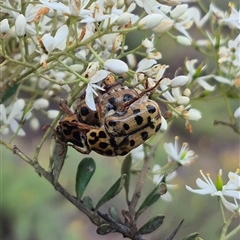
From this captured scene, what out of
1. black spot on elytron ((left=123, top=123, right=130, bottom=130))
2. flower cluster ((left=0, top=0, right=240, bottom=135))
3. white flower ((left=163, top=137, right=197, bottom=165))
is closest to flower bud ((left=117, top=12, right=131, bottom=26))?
flower cluster ((left=0, top=0, right=240, bottom=135))

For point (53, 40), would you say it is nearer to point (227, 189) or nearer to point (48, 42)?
point (48, 42)

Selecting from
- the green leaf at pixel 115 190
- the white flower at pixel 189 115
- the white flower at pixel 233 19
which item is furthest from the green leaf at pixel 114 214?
the white flower at pixel 233 19

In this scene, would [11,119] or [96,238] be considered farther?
[96,238]

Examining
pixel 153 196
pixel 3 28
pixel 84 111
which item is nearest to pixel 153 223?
pixel 153 196

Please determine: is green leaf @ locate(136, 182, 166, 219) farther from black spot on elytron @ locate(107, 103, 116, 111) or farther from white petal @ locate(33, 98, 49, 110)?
white petal @ locate(33, 98, 49, 110)

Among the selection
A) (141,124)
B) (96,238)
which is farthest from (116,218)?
(96,238)

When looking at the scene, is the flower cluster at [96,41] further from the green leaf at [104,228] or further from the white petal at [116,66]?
the green leaf at [104,228]

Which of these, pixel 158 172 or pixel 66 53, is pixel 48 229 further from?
pixel 66 53
